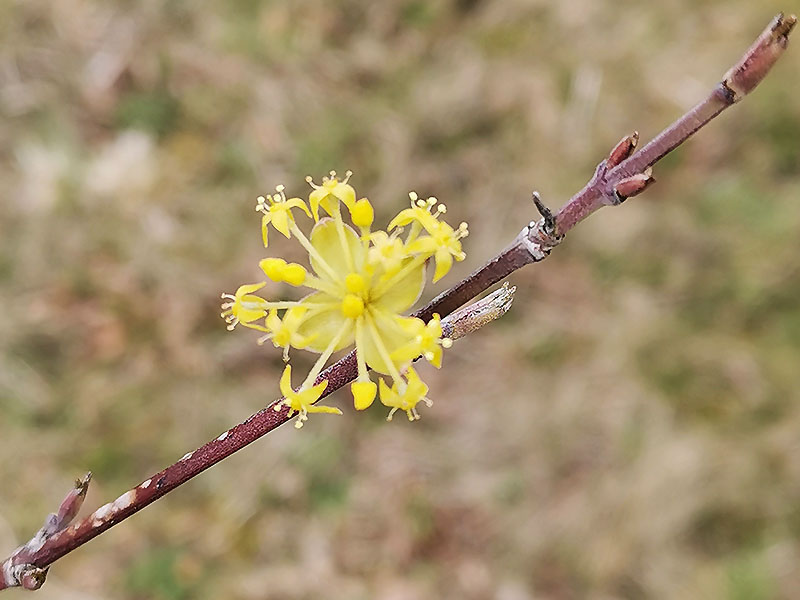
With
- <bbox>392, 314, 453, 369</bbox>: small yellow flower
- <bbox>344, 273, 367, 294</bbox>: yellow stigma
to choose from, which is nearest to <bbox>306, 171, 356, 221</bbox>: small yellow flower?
<bbox>344, 273, 367, 294</bbox>: yellow stigma

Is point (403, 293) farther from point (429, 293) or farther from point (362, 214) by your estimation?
point (429, 293)

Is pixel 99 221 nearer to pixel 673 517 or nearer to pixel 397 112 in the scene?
pixel 397 112

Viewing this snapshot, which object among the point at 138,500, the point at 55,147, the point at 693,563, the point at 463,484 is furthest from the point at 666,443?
the point at 55,147

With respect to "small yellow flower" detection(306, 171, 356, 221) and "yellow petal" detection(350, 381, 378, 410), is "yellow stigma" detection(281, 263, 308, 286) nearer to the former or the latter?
"small yellow flower" detection(306, 171, 356, 221)

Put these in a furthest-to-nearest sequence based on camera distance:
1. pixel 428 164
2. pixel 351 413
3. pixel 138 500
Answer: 1. pixel 428 164
2. pixel 351 413
3. pixel 138 500

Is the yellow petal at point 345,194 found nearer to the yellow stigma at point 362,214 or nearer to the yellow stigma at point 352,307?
the yellow stigma at point 362,214
